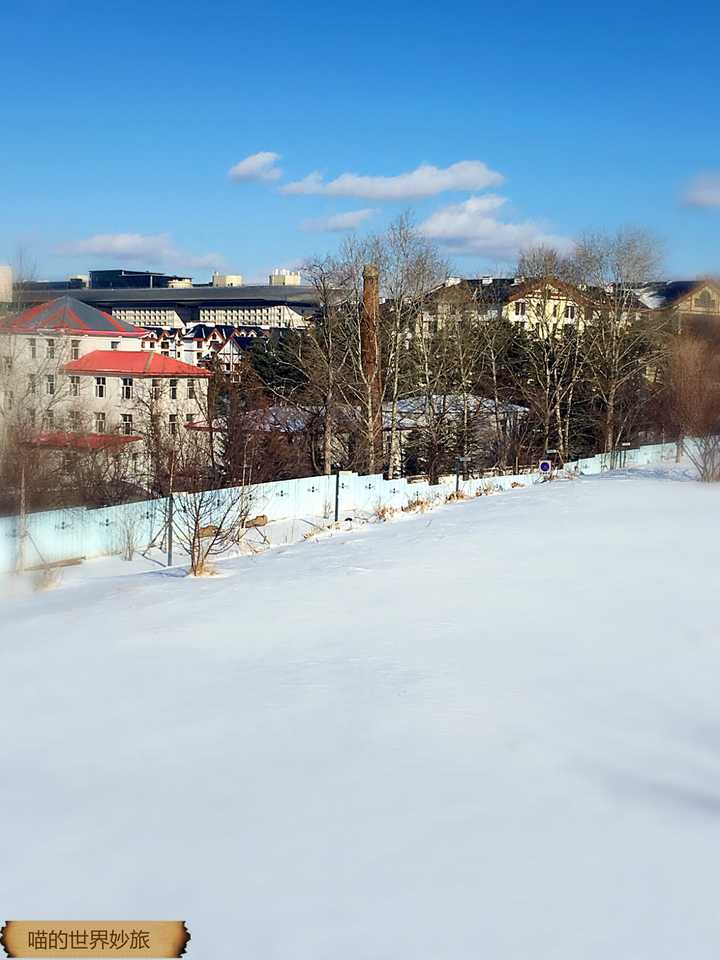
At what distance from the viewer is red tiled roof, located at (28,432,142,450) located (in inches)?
914

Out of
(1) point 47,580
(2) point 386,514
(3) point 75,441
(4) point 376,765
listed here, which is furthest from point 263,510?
(4) point 376,765

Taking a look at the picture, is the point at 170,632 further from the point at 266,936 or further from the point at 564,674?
the point at 266,936

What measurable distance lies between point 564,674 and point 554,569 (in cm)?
417

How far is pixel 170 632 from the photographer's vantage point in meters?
9.30

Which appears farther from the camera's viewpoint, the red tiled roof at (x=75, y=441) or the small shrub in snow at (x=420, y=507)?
the red tiled roof at (x=75, y=441)

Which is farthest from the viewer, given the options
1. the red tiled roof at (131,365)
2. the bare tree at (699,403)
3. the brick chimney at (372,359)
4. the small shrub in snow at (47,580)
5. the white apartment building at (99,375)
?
the red tiled roof at (131,365)

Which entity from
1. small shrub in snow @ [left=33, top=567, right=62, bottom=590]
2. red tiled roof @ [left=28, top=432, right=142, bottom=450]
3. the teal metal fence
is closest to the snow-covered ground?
small shrub in snow @ [left=33, top=567, right=62, bottom=590]

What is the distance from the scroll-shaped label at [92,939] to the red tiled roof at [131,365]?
36.5 m

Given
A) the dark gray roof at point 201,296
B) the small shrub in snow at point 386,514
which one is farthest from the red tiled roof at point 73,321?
the dark gray roof at point 201,296

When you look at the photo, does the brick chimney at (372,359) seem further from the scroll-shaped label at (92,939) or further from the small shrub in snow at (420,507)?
the scroll-shaped label at (92,939)

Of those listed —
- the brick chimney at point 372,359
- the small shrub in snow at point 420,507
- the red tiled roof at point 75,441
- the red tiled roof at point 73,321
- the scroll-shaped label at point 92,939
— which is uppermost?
the red tiled roof at point 73,321

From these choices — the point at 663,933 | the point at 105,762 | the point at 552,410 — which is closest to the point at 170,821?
the point at 105,762

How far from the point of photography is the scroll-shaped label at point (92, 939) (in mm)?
4359

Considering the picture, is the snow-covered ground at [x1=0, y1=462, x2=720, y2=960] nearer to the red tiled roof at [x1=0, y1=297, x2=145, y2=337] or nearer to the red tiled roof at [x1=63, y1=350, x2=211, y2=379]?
the red tiled roof at [x1=0, y1=297, x2=145, y2=337]
